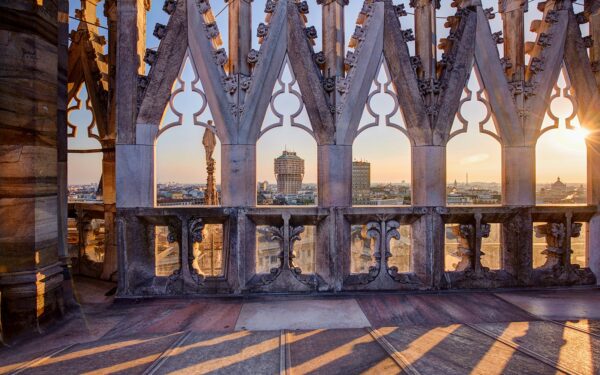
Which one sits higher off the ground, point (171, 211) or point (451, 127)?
point (451, 127)

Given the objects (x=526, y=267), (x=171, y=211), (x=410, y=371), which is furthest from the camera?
(x=526, y=267)

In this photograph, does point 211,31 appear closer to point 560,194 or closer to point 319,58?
point 319,58

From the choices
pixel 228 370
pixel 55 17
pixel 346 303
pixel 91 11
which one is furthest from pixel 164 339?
pixel 91 11

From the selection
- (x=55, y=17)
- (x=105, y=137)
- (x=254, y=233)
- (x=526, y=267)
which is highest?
(x=55, y=17)

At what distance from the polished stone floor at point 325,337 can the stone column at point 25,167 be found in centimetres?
42

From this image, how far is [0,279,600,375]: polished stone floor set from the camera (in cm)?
250

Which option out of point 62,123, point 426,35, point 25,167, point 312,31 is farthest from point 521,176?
point 62,123

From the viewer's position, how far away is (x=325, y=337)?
2990mm

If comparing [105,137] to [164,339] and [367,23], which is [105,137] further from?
[367,23]

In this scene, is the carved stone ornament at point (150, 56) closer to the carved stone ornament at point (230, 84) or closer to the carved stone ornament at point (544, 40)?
the carved stone ornament at point (230, 84)

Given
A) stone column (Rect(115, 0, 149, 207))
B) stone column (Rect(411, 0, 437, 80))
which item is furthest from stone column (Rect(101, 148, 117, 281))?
stone column (Rect(411, 0, 437, 80))

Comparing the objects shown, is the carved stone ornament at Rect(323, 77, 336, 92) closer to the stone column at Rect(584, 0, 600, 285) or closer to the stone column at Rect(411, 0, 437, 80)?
the stone column at Rect(411, 0, 437, 80)

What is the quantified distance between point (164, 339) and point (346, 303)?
7.01ft

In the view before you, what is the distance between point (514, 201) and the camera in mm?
4637
